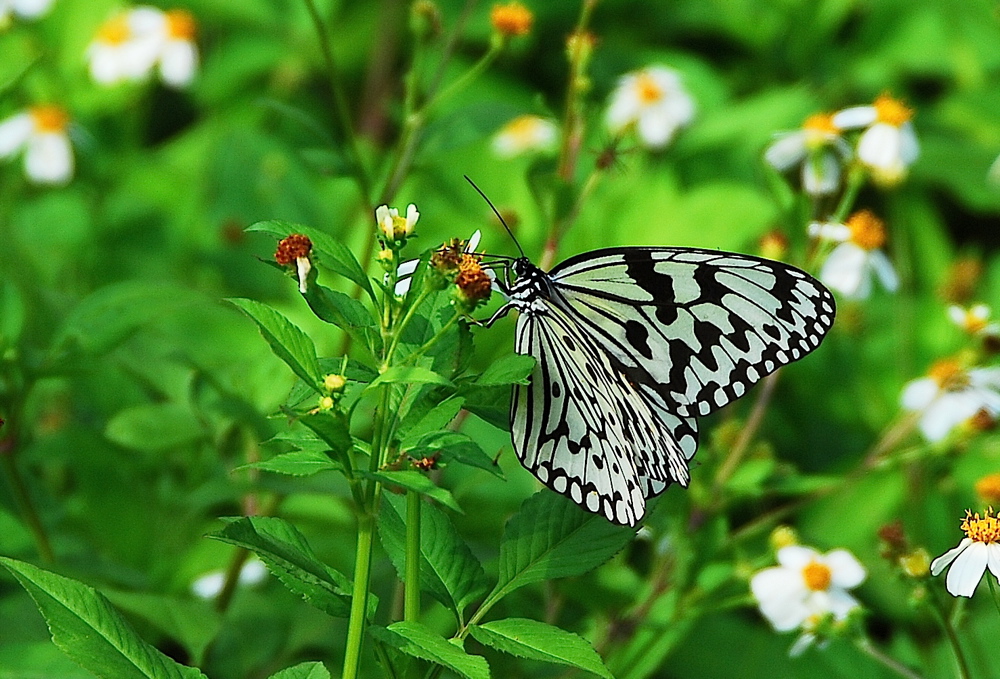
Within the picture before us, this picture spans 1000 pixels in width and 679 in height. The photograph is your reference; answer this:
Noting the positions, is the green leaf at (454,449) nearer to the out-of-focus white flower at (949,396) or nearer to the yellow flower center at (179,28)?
the out-of-focus white flower at (949,396)

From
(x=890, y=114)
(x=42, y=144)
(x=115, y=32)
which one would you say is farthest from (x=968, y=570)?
(x=115, y=32)

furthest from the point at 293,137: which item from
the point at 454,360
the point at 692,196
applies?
the point at 454,360

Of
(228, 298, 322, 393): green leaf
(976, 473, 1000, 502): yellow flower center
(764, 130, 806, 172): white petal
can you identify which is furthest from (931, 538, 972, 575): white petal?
(764, 130, 806, 172): white petal

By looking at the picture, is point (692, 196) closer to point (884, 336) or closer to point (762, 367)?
point (884, 336)

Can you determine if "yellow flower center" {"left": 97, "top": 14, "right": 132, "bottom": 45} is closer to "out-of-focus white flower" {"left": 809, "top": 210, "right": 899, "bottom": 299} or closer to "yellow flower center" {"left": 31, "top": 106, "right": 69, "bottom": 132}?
"yellow flower center" {"left": 31, "top": 106, "right": 69, "bottom": 132}

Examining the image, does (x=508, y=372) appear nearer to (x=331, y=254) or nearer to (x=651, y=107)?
(x=331, y=254)

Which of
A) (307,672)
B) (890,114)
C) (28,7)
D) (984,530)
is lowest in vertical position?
(307,672)
